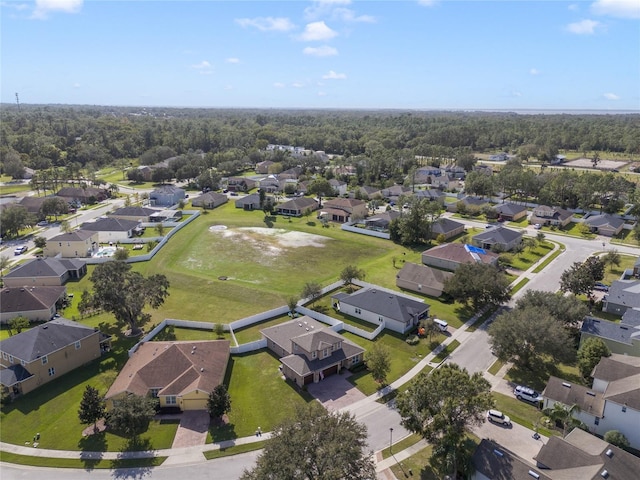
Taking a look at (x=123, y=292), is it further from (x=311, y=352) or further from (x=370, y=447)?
(x=370, y=447)

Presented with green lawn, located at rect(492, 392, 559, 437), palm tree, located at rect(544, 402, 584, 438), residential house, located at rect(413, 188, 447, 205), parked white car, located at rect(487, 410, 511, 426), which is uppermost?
residential house, located at rect(413, 188, 447, 205)

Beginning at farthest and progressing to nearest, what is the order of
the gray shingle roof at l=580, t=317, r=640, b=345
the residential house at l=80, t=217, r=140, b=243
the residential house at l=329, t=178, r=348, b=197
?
the residential house at l=329, t=178, r=348, b=197 → the residential house at l=80, t=217, r=140, b=243 → the gray shingle roof at l=580, t=317, r=640, b=345

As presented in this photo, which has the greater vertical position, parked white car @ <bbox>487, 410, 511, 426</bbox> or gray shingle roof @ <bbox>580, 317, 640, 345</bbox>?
gray shingle roof @ <bbox>580, 317, 640, 345</bbox>

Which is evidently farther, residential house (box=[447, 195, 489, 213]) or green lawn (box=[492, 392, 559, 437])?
residential house (box=[447, 195, 489, 213])

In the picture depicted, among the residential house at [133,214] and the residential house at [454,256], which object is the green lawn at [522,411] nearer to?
the residential house at [454,256]

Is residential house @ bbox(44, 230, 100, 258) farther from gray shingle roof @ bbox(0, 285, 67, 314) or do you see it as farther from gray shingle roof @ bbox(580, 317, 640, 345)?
gray shingle roof @ bbox(580, 317, 640, 345)

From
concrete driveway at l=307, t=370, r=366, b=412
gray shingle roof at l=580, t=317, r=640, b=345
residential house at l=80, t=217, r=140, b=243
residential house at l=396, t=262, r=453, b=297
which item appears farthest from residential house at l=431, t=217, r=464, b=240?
residential house at l=80, t=217, r=140, b=243

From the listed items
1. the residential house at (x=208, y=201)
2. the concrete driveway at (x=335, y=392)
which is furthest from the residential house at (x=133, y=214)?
the concrete driveway at (x=335, y=392)

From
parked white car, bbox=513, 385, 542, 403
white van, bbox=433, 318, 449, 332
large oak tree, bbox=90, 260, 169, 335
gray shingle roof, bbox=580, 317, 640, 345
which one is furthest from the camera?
white van, bbox=433, 318, 449, 332
